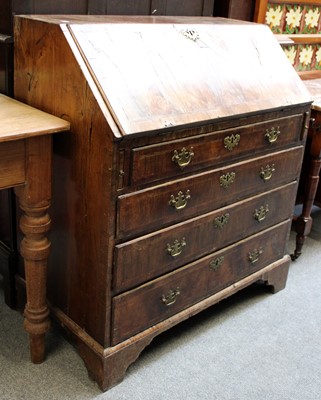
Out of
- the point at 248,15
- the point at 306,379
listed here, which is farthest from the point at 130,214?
the point at 248,15

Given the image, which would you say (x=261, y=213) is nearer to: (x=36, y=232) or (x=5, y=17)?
(x=36, y=232)

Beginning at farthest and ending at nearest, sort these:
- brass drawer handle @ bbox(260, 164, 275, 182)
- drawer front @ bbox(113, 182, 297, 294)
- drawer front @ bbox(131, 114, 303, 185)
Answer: brass drawer handle @ bbox(260, 164, 275, 182), drawer front @ bbox(113, 182, 297, 294), drawer front @ bbox(131, 114, 303, 185)

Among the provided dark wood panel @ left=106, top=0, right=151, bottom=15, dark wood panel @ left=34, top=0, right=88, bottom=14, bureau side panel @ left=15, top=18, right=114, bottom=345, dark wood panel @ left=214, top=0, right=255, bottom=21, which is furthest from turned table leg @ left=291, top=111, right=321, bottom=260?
bureau side panel @ left=15, top=18, right=114, bottom=345

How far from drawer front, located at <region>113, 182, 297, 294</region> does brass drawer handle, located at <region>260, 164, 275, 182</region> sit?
8cm

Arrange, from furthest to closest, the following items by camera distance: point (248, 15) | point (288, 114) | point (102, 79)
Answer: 1. point (248, 15)
2. point (288, 114)
3. point (102, 79)

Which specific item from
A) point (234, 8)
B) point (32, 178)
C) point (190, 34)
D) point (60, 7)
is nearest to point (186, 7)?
point (234, 8)

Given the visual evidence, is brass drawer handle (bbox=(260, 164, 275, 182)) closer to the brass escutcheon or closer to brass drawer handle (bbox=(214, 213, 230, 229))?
brass drawer handle (bbox=(214, 213, 230, 229))

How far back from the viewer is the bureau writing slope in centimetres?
164

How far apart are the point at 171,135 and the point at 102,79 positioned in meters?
0.28

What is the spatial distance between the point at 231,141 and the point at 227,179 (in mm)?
146

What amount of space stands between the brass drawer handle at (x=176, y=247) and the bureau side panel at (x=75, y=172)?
268 millimetres

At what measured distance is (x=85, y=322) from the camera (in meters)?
1.91

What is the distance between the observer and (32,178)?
1690 millimetres

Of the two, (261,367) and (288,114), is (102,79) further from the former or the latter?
(261,367)
